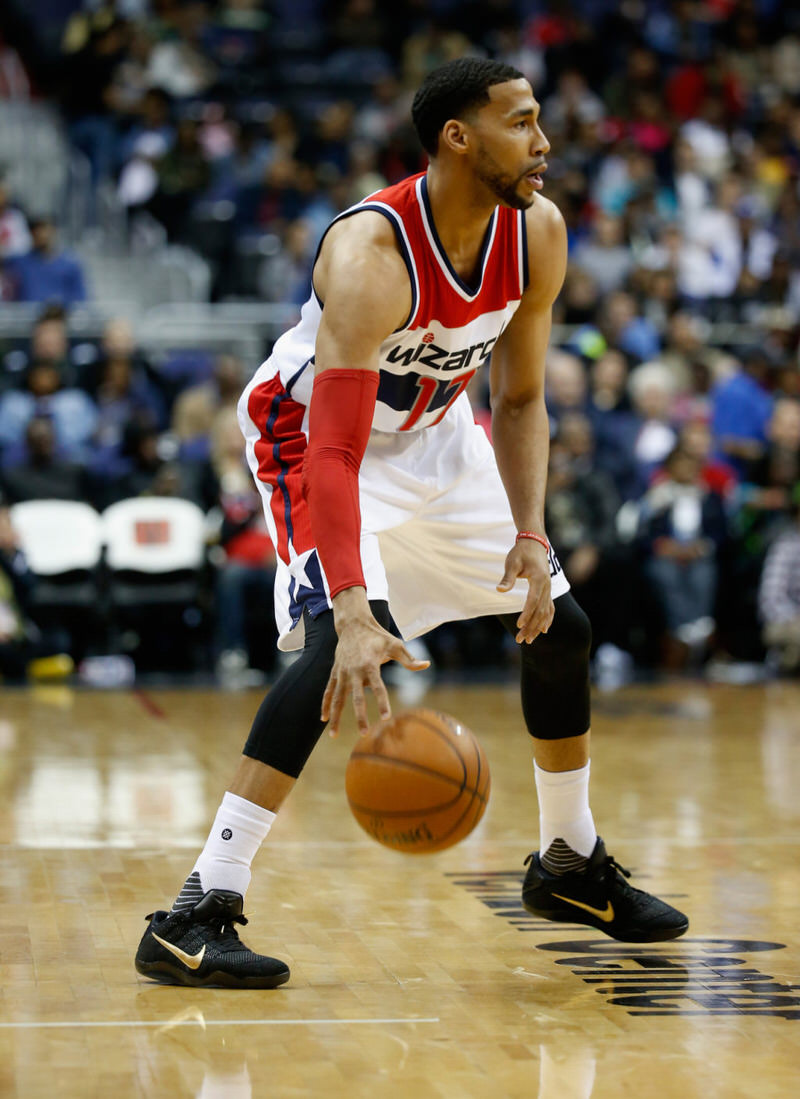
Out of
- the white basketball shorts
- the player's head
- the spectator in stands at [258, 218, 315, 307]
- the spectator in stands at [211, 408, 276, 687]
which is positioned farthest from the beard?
the spectator in stands at [258, 218, 315, 307]

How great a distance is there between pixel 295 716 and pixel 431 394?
83 cm

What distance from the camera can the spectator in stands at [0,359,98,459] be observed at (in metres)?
10.3

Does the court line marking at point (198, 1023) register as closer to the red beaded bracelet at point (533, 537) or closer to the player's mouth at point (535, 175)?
the red beaded bracelet at point (533, 537)

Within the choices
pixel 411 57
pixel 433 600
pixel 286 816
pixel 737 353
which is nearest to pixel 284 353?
pixel 433 600

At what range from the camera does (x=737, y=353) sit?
12.4 metres

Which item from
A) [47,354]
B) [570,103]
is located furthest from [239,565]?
[570,103]

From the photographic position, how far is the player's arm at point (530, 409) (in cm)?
375

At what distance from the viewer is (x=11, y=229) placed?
12047 millimetres

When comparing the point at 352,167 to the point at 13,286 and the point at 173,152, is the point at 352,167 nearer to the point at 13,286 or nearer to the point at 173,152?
the point at 173,152

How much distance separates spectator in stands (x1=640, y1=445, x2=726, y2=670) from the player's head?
6810 millimetres

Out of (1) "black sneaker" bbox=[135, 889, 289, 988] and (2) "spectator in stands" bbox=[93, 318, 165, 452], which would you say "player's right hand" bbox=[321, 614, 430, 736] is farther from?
(2) "spectator in stands" bbox=[93, 318, 165, 452]

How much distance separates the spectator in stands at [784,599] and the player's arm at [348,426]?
22.9 ft

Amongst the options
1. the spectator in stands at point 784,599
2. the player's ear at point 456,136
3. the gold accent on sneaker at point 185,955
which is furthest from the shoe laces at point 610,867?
the spectator in stands at point 784,599

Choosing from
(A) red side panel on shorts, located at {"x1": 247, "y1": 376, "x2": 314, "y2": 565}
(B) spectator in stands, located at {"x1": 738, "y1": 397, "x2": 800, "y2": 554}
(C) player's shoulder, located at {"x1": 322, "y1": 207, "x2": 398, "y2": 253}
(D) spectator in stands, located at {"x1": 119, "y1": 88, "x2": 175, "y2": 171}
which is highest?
(D) spectator in stands, located at {"x1": 119, "y1": 88, "x2": 175, "y2": 171}
